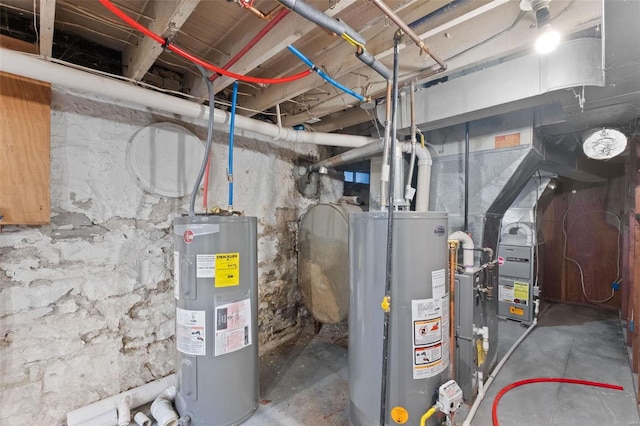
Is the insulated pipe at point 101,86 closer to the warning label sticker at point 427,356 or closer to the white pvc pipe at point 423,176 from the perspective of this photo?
the white pvc pipe at point 423,176

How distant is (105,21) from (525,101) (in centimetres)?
219

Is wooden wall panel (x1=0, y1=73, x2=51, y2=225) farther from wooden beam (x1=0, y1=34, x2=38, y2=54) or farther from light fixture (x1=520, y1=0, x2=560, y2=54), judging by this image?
light fixture (x1=520, y1=0, x2=560, y2=54)

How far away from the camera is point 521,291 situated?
3.22m

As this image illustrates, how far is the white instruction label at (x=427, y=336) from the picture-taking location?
1.31m

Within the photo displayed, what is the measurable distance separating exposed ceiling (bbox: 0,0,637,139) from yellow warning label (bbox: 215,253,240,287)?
0.97 m

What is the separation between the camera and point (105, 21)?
146cm

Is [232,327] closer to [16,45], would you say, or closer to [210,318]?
[210,318]

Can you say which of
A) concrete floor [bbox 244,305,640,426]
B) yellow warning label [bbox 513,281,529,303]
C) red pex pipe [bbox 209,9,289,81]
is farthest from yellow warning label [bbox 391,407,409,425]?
yellow warning label [bbox 513,281,529,303]

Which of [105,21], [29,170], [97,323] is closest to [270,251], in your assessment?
[97,323]

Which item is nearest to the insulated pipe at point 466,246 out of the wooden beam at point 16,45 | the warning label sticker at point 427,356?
the warning label sticker at point 427,356

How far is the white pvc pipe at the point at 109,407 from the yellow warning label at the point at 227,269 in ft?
2.90

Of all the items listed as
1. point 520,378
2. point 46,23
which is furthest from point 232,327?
point 520,378

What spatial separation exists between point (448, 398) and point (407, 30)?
61.8 inches

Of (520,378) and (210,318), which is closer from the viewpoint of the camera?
(210,318)
